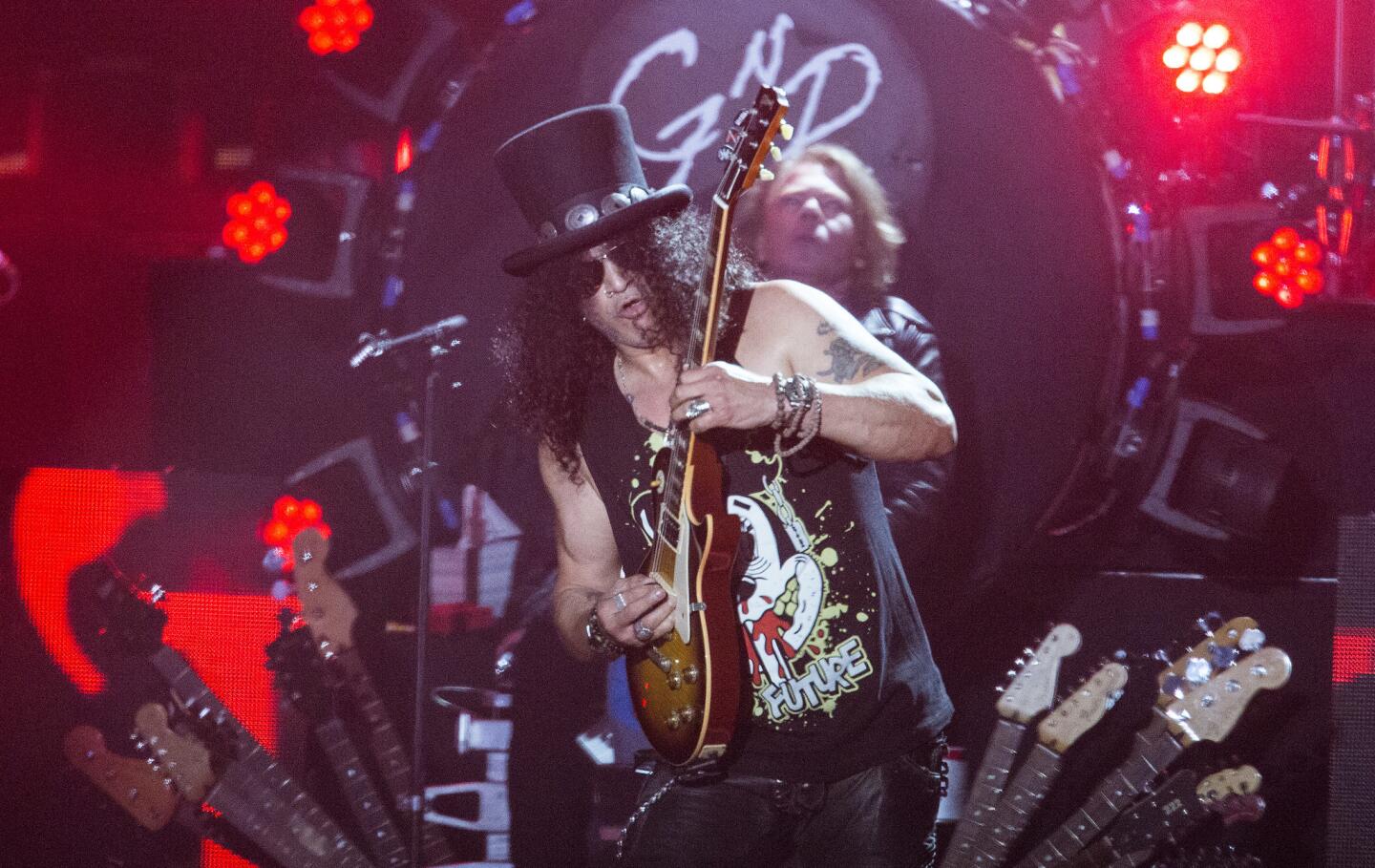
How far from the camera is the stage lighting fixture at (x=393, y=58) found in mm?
3758

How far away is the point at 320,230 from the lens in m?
3.78

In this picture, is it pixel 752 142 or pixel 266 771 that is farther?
pixel 266 771

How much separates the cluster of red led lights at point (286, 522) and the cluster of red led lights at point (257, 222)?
2.56ft

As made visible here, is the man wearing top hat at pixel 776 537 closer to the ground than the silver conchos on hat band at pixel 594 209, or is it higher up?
closer to the ground

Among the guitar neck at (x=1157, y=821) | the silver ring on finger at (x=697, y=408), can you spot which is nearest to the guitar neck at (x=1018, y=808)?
the guitar neck at (x=1157, y=821)

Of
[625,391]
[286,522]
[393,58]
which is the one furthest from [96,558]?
[625,391]

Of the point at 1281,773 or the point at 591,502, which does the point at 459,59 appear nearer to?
the point at 591,502

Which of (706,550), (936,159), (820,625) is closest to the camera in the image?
(706,550)

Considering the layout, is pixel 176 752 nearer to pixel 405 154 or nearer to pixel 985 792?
pixel 405 154

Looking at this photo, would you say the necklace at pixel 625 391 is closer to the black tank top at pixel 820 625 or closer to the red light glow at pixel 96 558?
the black tank top at pixel 820 625

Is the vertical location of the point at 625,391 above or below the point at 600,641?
above

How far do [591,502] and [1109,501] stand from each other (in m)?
1.79

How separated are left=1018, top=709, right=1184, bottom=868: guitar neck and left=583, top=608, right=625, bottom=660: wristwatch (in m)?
1.82

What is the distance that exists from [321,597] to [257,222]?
1.20 meters
